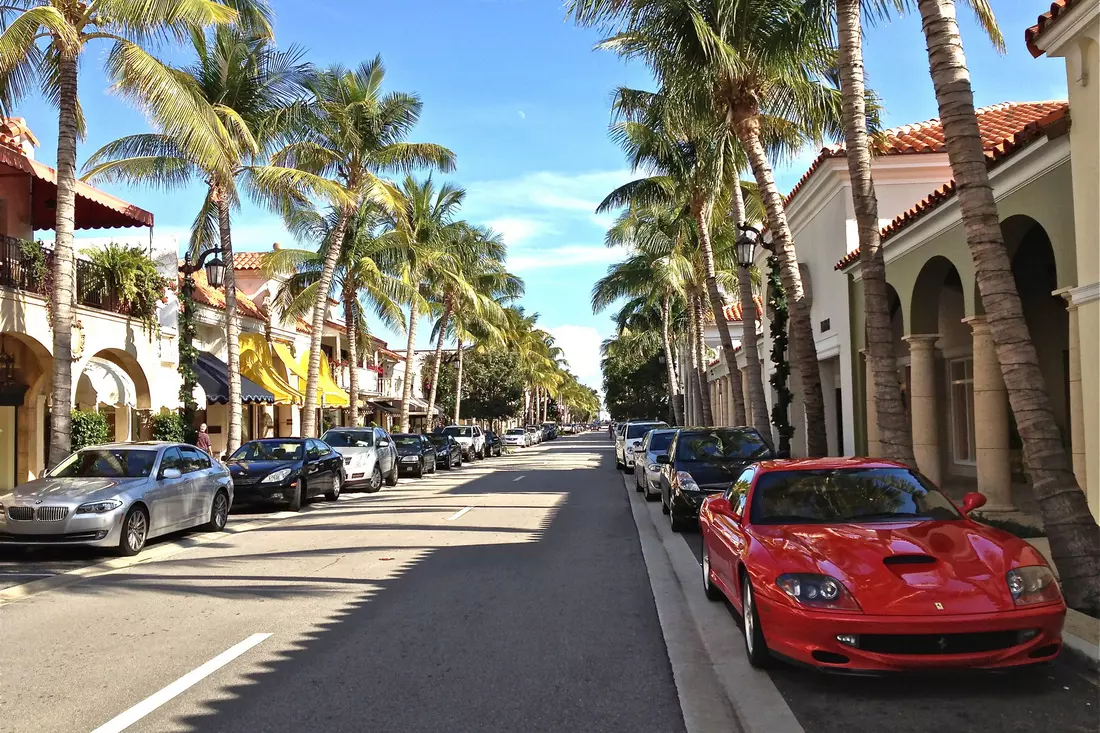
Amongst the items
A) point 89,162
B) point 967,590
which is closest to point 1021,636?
point 967,590

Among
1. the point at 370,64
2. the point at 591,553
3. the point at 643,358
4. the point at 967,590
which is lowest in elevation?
the point at 591,553

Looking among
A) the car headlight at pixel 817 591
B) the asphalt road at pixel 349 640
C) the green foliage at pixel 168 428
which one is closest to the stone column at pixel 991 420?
the asphalt road at pixel 349 640

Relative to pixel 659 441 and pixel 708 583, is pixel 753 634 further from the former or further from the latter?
pixel 659 441

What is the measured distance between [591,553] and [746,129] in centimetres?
872

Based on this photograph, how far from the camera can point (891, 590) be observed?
17.4 ft

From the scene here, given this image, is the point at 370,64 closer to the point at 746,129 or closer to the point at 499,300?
the point at 746,129

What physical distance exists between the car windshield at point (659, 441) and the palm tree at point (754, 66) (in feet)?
14.1

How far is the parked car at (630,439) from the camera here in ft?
91.9

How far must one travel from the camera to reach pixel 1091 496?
9672mm

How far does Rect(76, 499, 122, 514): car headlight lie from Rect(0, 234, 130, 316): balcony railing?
8.19 m

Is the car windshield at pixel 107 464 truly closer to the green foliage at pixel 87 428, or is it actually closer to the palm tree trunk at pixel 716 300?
the green foliage at pixel 87 428

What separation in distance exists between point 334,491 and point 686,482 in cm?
988

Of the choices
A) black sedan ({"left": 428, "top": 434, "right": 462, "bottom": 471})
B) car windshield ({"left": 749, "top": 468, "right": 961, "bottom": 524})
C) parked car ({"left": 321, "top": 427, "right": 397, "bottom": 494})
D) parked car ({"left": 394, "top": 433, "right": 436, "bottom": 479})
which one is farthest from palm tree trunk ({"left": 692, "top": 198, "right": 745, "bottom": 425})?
car windshield ({"left": 749, "top": 468, "right": 961, "bottom": 524})

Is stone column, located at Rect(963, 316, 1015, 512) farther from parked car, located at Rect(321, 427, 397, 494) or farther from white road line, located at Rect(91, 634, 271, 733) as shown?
parked car, located at Rect(321, 427, 397, 494)
